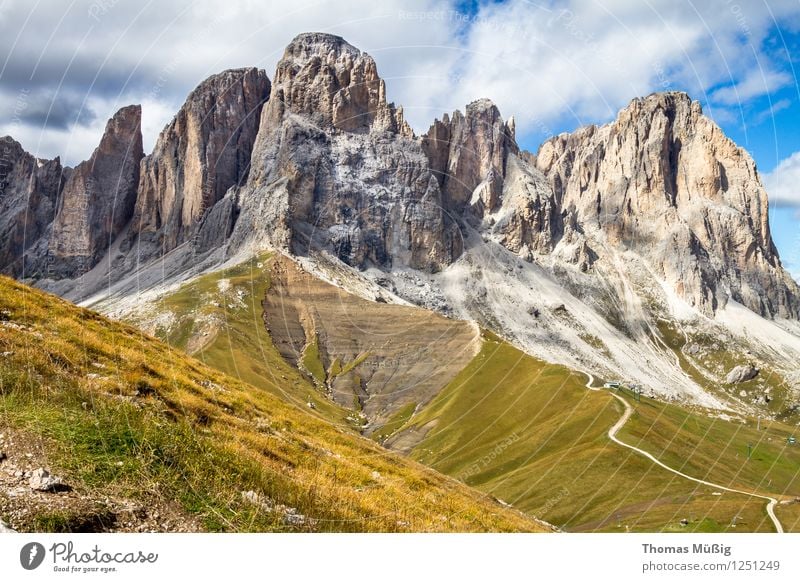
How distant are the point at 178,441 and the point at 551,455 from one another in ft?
346

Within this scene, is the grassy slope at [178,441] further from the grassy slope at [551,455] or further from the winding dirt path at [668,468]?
the winding dirt path at [668,468]

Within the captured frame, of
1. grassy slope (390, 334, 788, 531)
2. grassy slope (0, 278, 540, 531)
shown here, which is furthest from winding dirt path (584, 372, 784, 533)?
grassy slope (0, 278, 540, 531)

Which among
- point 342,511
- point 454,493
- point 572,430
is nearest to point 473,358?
point 572,430

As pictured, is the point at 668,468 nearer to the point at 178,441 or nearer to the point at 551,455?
the point at 551,455

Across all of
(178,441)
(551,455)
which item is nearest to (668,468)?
(551,455)

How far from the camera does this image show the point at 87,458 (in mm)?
12742

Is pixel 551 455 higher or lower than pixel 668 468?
lower

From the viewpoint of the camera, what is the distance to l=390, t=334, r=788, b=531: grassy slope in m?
74.8

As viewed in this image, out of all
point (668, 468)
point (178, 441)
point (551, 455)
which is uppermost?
point (178, 441)

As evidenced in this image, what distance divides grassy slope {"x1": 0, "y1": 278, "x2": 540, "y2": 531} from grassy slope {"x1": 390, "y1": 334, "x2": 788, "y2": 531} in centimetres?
3943

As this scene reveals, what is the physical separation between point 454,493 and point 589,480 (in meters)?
75.9

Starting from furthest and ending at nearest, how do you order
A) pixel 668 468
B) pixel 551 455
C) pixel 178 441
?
pixel 551 455 < pixel 668 468 < pixel 178 441

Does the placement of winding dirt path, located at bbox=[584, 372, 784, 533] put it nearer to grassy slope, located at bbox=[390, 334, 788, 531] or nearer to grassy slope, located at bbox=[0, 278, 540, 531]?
grassy slope, located at bbox=[390, 334, 788, 531]

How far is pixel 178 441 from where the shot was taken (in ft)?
47.3
